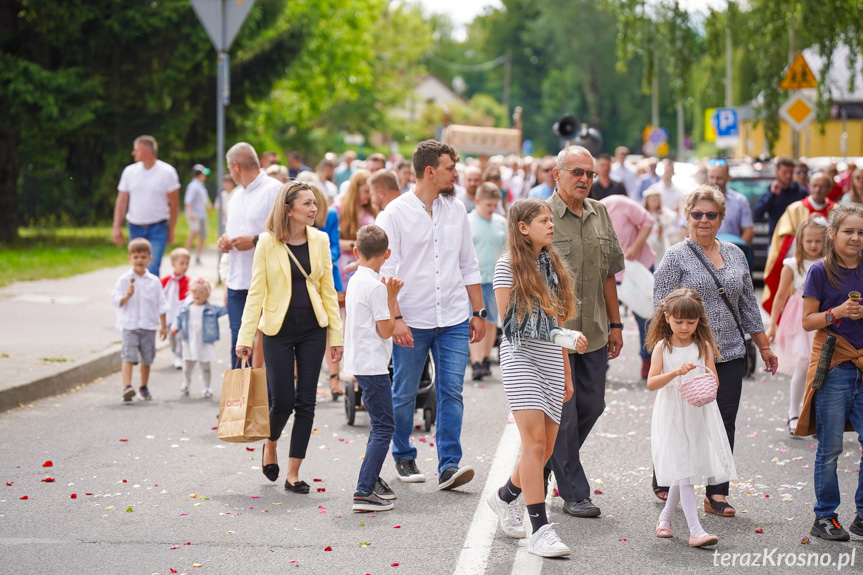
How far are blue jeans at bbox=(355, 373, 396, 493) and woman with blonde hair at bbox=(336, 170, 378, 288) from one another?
366 cm

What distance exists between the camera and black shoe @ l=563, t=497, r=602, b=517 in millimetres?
6297

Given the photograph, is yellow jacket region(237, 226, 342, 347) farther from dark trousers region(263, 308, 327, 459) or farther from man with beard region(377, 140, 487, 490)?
man with beard region(377, 140, 487, 490)

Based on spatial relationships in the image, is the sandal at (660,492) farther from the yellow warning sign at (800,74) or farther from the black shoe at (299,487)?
the yellow warning sign at (800,74)

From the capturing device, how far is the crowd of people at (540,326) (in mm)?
5703

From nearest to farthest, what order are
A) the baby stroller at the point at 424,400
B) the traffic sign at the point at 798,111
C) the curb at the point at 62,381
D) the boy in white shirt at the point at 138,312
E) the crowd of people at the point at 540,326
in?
the crowd of people at the point at 540,326 → the baby stroller at the point at 424,400 → the curb at the point at 62,381 → the boy in white shirt at the point at 138,312 → the traffic sign at the point at 798,111

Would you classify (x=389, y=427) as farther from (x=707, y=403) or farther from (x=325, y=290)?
(x=707, y=403)

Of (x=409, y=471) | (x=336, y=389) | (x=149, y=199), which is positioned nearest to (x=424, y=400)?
(x=336, y=389)

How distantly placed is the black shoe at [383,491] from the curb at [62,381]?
3.97 m

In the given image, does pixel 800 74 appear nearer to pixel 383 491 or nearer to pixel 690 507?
pixel 383 491

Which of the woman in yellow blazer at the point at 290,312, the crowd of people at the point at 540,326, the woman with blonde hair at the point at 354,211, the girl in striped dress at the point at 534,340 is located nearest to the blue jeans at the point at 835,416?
the crowd of people at the point at 540,326

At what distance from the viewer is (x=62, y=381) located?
10211 millimetres

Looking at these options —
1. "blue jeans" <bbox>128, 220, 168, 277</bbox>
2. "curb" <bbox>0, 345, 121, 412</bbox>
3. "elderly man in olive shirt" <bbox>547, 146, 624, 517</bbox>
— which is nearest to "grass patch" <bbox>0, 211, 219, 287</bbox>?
"blue jeans" <bbox>128, 220, 168, 277</bbox>

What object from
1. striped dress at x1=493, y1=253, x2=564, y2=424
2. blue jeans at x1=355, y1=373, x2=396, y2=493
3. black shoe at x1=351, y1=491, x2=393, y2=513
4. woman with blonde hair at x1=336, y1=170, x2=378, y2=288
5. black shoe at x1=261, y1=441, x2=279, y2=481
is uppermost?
woman with blonde hair at x1=336, y1=170, x2=378, y2=288

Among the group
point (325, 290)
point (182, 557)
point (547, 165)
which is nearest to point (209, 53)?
point (547, 165)
